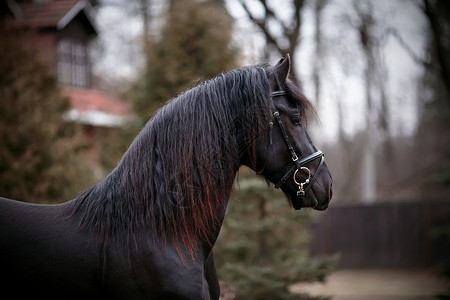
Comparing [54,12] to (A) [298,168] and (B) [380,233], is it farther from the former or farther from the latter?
(A) [298,168]

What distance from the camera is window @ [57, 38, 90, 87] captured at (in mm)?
18156

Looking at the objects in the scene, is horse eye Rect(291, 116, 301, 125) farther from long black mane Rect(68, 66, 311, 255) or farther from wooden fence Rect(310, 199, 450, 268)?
wooden fence Rect(310, 199, 450, 268)

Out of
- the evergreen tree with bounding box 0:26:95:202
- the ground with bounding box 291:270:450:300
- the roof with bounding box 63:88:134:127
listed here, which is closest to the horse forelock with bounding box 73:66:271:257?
the evergreen tree with bounding box 0:26:95:202

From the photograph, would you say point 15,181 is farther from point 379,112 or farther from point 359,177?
point 359,177

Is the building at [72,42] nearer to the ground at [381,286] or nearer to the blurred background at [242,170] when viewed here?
the blurred background at [242,170]

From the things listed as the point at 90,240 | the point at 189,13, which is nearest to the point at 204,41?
the point at 189,13

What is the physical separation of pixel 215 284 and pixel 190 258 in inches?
16.3

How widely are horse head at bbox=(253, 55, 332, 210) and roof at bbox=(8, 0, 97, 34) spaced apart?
53.5 feet

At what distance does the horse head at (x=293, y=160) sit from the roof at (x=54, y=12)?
1629 centimetres

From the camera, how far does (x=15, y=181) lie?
6977mm

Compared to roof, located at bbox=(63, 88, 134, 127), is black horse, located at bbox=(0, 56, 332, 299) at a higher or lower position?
higher

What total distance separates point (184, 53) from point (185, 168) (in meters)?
6.50

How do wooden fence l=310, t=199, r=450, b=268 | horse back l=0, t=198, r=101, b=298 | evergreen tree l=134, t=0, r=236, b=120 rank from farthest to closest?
1. wooden fence l=310, t=199, r=450, b=268
2. evergreen tree l=134, t=0, r=236, b=120
3. horse back l=0, t=198, r=101, b=298

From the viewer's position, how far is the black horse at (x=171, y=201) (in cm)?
270
